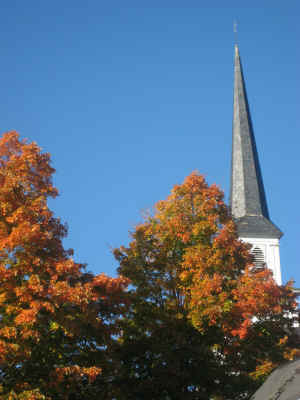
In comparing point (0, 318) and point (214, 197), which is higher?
point (214, 197)

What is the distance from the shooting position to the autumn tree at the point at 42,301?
18.8 metres

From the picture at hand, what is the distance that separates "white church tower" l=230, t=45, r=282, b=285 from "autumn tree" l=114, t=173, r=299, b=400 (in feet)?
66.2

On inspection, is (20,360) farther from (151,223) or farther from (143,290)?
(151,223)

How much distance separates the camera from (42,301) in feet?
61.6

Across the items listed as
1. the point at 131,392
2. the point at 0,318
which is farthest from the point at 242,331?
the point at 0,318

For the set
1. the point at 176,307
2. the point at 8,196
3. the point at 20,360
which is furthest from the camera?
the point at 176,307

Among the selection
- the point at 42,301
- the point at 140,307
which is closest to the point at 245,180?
the point at 140,307

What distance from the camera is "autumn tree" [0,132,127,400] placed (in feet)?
61.5

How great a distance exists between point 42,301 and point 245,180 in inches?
1571

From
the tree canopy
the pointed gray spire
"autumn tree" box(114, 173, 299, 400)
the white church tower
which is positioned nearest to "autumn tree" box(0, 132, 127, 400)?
the tree canopy

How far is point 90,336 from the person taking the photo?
21.3m

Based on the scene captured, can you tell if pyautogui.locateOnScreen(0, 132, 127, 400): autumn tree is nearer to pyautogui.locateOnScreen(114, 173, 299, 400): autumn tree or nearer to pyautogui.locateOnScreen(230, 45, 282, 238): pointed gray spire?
pyautogui.locateOnScreen(114, 173, 299, 400): autumn tree

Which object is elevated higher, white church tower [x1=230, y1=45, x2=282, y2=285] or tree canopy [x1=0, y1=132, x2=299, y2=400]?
white church tower [x1=230, y1=45, x2=282, y2=285]

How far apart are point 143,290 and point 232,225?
520 centimetres
